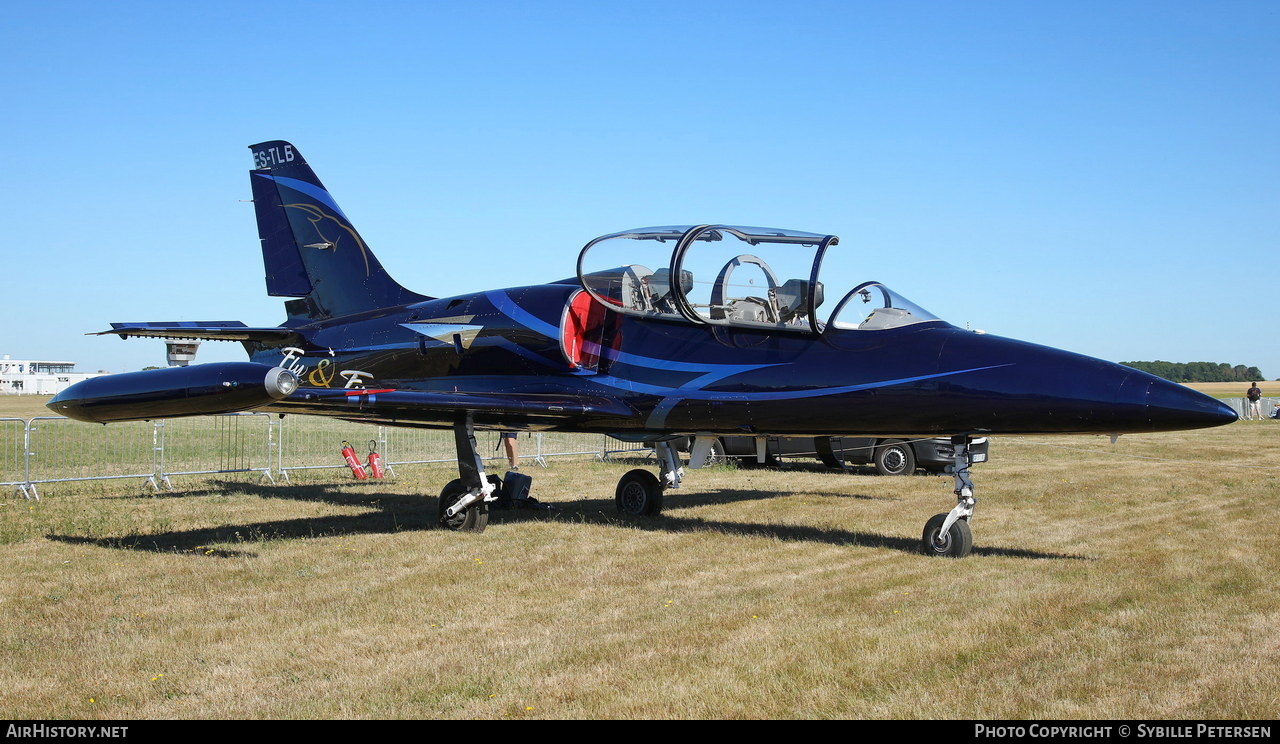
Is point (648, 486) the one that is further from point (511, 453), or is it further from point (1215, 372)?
point (1215, 372)

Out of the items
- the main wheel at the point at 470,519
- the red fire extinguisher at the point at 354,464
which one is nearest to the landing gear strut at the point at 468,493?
the main wheel at the point at 470,519

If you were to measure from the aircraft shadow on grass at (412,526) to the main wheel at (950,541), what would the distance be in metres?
0.33

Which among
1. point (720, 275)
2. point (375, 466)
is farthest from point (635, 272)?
point (375, 466)

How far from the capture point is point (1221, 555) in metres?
9.47

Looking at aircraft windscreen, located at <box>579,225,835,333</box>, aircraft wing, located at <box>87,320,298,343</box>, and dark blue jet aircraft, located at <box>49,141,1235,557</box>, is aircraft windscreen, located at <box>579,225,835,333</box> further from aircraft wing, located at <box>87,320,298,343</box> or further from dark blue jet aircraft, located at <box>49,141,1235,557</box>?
aircraft wing, located at <box>87,320,298,343</box>

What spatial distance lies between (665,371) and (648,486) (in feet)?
7.82

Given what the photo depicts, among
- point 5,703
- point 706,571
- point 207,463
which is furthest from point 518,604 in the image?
point 207,463

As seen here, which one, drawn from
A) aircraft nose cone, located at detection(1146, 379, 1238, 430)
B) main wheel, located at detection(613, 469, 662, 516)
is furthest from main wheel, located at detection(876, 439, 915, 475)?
aircraft nose cone, located at detection(1146, 379, 1238, 430)

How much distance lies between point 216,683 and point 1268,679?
561cm

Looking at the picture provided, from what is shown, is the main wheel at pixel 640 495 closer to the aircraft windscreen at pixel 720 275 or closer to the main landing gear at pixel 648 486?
the main landing gear at pixel 648 486

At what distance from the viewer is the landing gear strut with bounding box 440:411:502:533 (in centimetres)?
1166

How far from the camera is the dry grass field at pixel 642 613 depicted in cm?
516

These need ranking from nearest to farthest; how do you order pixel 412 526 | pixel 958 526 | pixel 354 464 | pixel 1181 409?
pixel 1181 409 < pixel 958 526 < pixel 412 526 < pixel 354 464

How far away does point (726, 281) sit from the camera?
10.9 m
